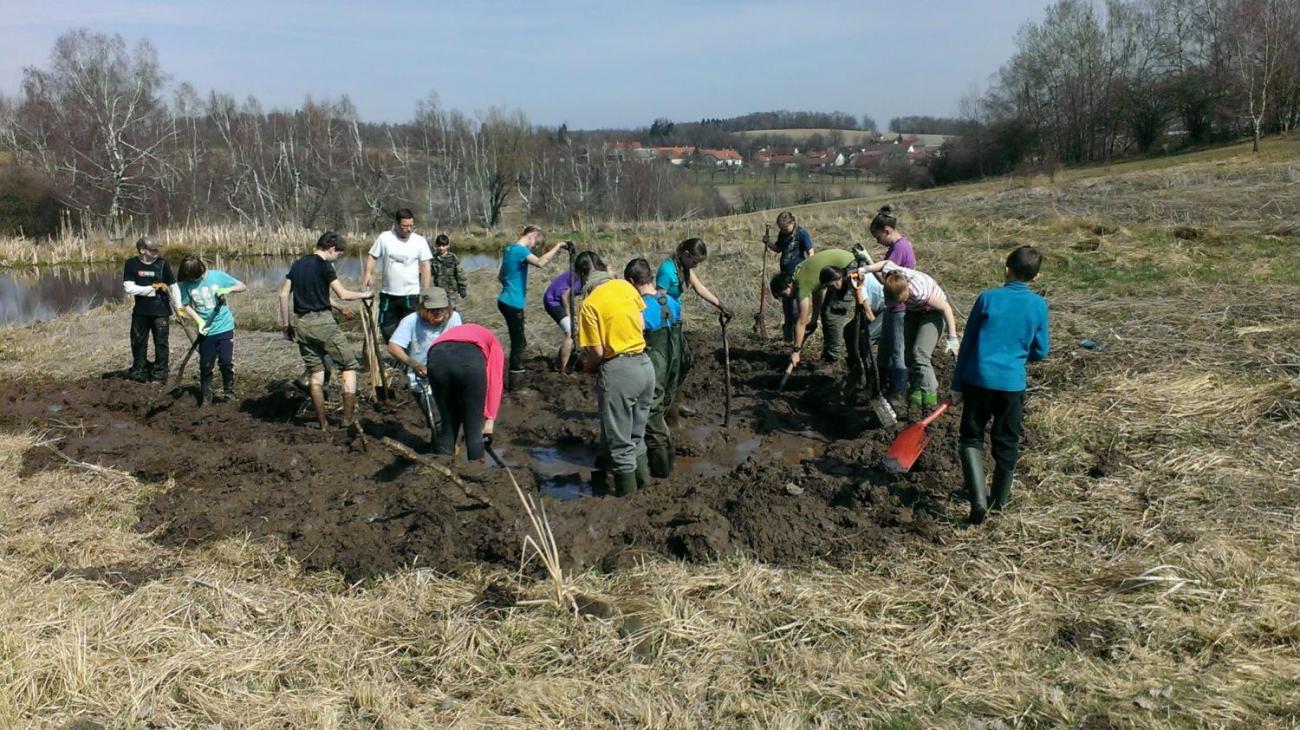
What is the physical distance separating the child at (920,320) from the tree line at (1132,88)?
37086mm

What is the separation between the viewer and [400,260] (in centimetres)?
774

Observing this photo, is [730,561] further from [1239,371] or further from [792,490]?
[1239,371]

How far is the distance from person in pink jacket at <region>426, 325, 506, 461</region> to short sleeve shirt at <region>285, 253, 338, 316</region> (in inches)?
75.7

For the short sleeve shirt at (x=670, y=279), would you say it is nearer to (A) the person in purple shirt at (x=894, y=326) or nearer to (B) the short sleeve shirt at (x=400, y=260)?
(A) the person in purple shirt at (x=894, y=326)

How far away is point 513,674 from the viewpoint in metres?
3.84

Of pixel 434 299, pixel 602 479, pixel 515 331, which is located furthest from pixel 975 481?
pixel 515 331

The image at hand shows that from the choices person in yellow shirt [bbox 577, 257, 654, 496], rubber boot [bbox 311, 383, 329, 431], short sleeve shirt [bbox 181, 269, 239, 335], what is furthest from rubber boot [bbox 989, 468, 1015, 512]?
short sleeve shirt [bbox 181, 269, 239, 335]

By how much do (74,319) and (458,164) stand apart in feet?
125

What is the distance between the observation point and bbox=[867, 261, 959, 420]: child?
20.7ft

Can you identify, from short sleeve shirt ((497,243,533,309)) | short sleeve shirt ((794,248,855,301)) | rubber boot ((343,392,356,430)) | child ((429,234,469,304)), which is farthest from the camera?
child ((429,234,469,304))

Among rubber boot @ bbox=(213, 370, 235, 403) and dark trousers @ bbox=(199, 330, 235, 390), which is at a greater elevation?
dark trousers @ bbox=(199, 330, 235, 390)

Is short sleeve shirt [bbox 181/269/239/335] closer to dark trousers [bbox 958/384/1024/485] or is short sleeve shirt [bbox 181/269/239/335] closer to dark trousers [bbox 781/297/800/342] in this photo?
dark trousers [bbox 781/297/800/342]

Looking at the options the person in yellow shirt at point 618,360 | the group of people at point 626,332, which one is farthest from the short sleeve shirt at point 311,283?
the person in yellow shirt at point 618,360

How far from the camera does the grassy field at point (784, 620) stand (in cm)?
352
